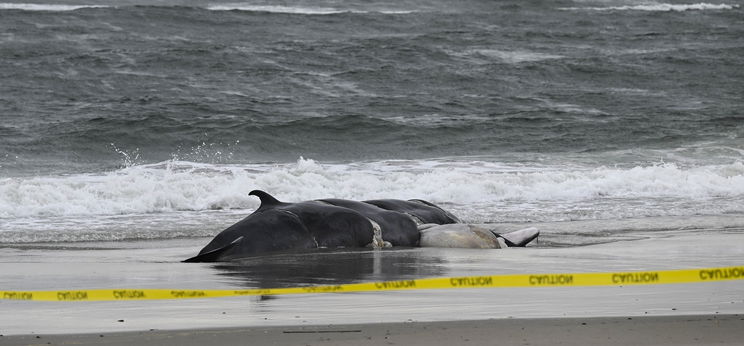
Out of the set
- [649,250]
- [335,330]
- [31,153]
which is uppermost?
[335,330]

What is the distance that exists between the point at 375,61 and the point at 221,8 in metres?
9.16

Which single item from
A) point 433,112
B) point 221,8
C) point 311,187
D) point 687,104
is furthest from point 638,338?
point 221,8

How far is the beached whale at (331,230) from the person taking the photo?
9.73m

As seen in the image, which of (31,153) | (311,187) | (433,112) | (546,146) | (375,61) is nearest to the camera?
(311,187)

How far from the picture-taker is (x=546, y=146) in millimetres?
21547

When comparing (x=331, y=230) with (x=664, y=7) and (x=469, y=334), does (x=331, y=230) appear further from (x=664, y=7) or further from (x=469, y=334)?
(x=664, y=7)

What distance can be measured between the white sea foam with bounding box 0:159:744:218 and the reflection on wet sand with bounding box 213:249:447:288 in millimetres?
5348

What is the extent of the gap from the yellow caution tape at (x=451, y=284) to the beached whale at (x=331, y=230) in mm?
2095

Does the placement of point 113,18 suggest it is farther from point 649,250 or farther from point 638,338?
point 638,338

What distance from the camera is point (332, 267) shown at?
8.95 metres

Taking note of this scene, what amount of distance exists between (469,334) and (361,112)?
1925 centimetres

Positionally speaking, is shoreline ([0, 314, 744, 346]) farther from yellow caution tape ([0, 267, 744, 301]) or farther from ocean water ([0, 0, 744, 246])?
ocean water ([0, 0, 744, 246])

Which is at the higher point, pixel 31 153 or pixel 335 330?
pixel 335 330

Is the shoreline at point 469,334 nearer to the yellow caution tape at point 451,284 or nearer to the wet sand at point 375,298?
the wet sand at point 375,298
